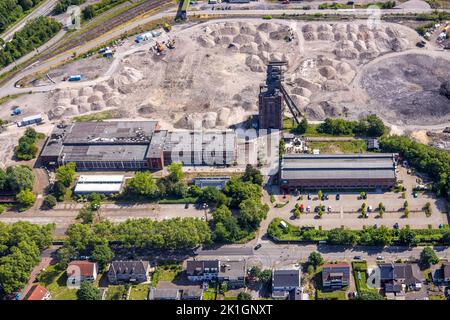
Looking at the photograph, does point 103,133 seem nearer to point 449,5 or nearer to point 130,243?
point 130,243

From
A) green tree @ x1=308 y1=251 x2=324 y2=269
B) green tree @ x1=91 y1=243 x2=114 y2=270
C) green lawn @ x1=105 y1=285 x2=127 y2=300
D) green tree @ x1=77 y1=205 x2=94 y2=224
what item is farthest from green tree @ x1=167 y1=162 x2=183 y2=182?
green tree @ x1=308 y1=251 x2=324 y2=269

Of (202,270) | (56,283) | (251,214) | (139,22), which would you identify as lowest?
(56,283)

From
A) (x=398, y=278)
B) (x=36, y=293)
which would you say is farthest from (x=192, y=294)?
(x=398, y=278)

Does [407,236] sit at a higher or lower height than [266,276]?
higher

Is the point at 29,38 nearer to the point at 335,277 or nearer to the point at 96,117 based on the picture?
the point at 96,117

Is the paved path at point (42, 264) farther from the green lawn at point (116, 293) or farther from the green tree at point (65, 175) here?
the green tree at point (65, 175)

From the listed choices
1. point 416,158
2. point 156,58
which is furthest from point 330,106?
point 156,58

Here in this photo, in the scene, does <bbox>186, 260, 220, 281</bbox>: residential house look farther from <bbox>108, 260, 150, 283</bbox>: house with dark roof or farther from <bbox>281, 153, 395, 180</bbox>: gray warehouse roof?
<bbox>281, 153, 395, 180</bbox>: gray warehouse roof
